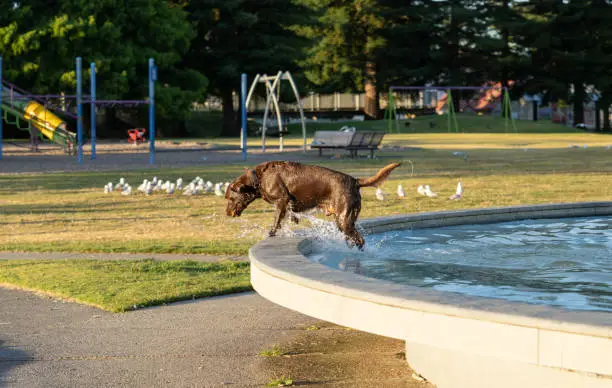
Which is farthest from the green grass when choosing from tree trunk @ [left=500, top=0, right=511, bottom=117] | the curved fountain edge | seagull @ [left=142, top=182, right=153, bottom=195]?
tree trunk @ [left=500, top=0, right=511, bottom=117]

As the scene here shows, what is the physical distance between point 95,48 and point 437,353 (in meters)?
46.3

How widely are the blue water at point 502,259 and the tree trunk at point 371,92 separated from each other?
6011 cm

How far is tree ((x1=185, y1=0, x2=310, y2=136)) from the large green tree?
3316mm

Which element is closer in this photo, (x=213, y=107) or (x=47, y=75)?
(x=47, y=75)

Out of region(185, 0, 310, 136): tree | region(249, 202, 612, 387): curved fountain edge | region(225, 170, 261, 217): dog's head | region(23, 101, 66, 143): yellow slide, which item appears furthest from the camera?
region(185, 0, 310, 136): tree

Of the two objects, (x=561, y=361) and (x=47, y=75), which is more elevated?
(x=47, y=75)

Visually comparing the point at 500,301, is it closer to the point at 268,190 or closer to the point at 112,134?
the point at 268,190

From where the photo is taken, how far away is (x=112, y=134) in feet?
182

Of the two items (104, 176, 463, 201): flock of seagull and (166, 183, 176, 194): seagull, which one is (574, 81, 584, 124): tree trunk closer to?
(104, 176, 463, 201): flock of seagull

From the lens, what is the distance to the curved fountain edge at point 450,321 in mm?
4387

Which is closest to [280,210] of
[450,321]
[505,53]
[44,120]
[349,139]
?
[450,321]

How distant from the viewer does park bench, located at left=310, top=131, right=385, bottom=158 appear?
31438 millimetres

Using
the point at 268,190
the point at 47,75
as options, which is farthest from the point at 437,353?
the point at 47,75

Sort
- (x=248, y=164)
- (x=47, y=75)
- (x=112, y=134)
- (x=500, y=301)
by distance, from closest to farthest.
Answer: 1. (x=500, y=301)
2. (x=248, y=164)
3. (x=47, y=75)
4. (x=112, y=134)
